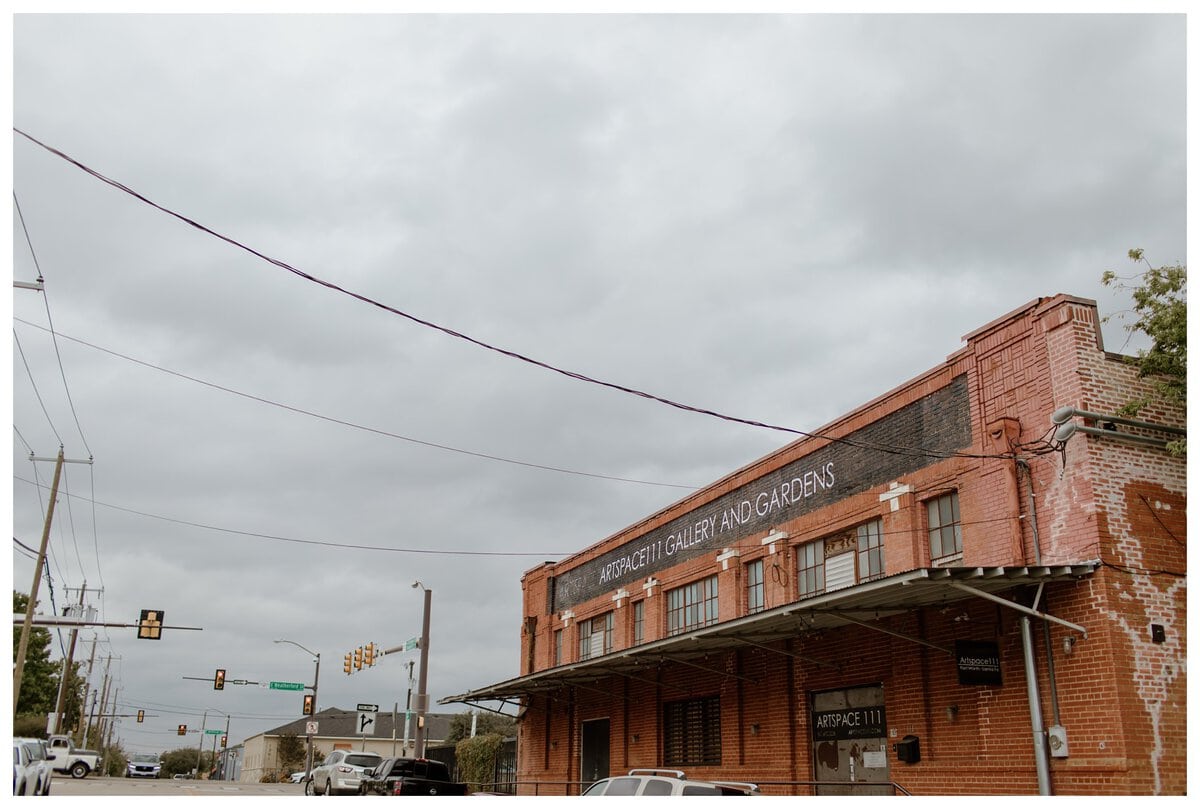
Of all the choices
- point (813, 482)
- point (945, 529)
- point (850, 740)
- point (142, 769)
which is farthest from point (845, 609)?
point (142, 769)

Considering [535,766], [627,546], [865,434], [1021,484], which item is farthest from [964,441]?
[535,766]

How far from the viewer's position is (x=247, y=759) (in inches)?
4734

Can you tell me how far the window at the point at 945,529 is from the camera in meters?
19.2

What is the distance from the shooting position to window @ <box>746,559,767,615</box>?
83.0 feet

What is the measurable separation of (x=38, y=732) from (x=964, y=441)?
60.8m

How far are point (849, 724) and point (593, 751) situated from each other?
12.3 meters

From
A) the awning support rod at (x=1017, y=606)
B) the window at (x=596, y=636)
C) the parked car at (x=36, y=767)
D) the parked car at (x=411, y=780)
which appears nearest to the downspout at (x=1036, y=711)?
the awning support rod at (x=1017, y=606)

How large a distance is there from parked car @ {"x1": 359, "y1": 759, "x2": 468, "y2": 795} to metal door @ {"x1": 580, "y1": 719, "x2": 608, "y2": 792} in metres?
3.75

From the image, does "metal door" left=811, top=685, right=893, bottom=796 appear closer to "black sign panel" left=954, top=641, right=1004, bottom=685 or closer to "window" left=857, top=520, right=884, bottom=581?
"window" left=857, top=520, right=884, bottom=581

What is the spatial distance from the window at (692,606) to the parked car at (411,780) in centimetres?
781

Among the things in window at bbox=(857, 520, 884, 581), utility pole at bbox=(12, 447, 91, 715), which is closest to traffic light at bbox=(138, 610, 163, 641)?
utility pole at bbox=(12, 447, 91, 715)

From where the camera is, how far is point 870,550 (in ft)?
70.5

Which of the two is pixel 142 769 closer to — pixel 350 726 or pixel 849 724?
pixel 350 726

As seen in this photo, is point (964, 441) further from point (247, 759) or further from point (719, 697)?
point (247, 759)
